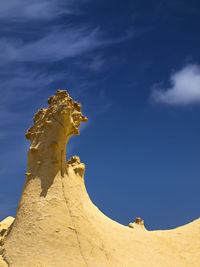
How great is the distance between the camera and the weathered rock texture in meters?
15.4

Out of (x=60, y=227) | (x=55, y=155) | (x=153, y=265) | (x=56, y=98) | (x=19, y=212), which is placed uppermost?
(x=56, y=98)

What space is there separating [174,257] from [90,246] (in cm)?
453

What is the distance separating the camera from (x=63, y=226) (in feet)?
52.3

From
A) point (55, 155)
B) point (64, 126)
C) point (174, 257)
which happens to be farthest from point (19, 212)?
point (174, 257)

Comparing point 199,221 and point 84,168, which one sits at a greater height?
point 84,168

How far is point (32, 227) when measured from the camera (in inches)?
627

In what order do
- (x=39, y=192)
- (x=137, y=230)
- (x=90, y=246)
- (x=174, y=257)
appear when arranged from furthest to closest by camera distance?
(x=137, y=230) → (x=174, y=257) → (x=39, y=192) → (x=90, y=246)

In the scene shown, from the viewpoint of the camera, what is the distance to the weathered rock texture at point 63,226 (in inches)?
606

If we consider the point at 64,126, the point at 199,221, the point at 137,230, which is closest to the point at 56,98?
the point at 64,126

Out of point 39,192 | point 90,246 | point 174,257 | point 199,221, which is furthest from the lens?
point 199,221

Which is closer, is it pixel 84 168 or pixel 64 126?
pixel 64 126

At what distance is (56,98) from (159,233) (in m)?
8.51

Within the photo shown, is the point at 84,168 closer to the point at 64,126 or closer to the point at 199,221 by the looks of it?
the point at 64,126

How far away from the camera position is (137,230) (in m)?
19.7
